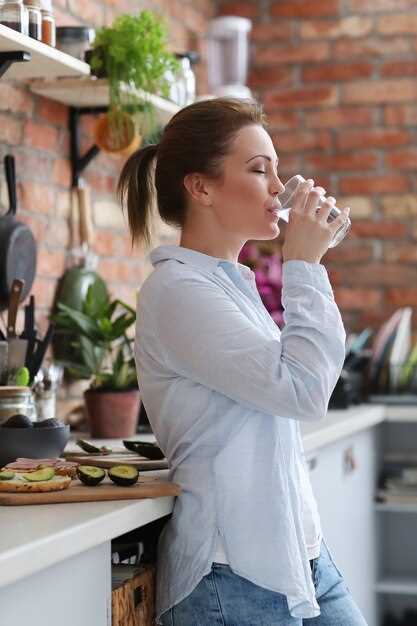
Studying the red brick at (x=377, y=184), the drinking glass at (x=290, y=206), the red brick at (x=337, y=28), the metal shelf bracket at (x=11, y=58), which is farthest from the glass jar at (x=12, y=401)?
the red brick at (x=337, y=28)

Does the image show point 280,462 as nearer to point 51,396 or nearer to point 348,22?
point 51,396

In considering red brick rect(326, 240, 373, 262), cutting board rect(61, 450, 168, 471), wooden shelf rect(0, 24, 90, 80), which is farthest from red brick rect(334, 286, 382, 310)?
cutting board rect(61, 450, 168, 471)

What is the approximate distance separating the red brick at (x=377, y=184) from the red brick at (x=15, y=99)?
1.70 metres

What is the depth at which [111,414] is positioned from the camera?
268 cm

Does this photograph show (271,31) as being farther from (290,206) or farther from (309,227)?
(309,227)

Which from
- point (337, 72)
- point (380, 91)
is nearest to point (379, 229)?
point (380, 91)

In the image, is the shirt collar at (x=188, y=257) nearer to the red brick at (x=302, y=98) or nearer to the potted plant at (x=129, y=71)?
the potted plant at (x=129, y=71)

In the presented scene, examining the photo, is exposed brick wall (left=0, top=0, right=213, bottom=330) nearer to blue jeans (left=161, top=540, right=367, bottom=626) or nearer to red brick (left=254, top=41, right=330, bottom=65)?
red brick (left=254, top=41, right=330, bottom=65)

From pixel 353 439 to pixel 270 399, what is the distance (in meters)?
1.91

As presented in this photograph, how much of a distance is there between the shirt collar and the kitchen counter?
1.21 feet

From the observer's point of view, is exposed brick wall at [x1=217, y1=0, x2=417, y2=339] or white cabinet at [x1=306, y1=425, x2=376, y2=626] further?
exposed brick wall at [x1=217, y1=0, x2=417, y2=339]

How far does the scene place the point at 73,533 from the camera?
4.77 ft

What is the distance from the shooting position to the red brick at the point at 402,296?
13.8ft

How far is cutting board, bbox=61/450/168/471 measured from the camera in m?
1.95
